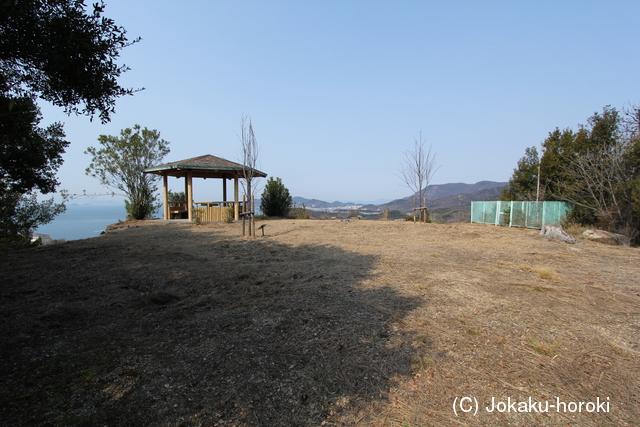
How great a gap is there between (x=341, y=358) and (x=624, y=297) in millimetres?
4514

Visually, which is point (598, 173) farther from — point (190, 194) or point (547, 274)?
point (190, 194)

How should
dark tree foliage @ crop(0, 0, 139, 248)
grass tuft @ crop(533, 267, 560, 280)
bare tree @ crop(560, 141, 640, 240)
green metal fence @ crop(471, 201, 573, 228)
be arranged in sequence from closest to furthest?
dark tree foliage @ crop(0, 0, 139, 248) < grass tuft @ crop(533, 267, 560, 280) < bare tree @ crop(560, 141, 640, 240) < green metal fence @ crop(471, 201, 573, 228)

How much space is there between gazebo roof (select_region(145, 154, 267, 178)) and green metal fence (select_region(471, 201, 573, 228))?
42.8 feet

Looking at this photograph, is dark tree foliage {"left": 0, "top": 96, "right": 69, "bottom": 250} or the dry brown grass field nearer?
the dry brown grass field

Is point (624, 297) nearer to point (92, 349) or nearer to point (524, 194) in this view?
point (92, 349)

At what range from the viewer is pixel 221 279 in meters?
5.15

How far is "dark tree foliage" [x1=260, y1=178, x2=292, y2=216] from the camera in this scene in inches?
766

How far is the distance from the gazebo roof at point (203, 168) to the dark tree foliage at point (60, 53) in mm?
8418

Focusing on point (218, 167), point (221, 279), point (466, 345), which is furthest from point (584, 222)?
point (218, 167)

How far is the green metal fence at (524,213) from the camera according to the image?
→ 13.8 metres

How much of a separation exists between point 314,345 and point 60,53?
4738mm

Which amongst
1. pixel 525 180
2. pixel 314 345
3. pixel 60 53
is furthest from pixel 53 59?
pixel 525 180

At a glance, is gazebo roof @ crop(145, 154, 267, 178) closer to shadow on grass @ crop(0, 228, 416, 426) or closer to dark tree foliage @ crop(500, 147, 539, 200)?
shadow on grass @ crop(0, 228, 416, 426)

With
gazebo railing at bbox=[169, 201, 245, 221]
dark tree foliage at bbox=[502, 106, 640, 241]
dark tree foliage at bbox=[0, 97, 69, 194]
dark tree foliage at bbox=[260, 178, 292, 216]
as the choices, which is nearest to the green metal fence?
dark tree foliage at bbox=[502, 106, 640, 241]
